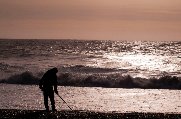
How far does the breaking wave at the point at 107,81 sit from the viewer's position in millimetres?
37156

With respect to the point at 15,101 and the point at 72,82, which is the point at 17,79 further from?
the point at 15,101

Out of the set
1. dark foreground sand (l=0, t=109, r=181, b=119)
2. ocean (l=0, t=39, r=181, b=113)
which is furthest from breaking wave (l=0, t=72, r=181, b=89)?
dark foreground sand (l=0, t=109, r=181, b=119)

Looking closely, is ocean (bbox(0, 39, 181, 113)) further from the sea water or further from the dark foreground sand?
the dark foreground sand

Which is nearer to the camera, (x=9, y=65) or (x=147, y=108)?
(x=147, y=108)

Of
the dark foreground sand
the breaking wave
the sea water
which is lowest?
the breaking wave

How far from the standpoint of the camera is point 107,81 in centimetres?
3816

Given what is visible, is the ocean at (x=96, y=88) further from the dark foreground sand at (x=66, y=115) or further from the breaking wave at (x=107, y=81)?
the dark foreground sand at (x=66, y=115)

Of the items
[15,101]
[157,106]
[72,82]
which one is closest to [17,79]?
[72,82]

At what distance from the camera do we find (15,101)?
2258 cm

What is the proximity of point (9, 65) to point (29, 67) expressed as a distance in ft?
8.49

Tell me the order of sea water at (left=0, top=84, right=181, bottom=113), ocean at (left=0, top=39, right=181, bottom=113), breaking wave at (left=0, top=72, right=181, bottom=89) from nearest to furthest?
sea water at (left=0, top=84, right=181, bottom=113) → ocean at (left=0, top=39, right=181, bottom=113) → breaking wave at (left=0, top=72, right=181, bottom=89)

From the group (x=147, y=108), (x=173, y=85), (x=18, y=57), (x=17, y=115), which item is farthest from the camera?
(x=18, y=57)

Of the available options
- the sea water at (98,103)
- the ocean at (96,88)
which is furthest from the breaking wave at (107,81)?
the sea water at (98,103)

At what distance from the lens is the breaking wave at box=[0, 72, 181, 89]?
122ft
